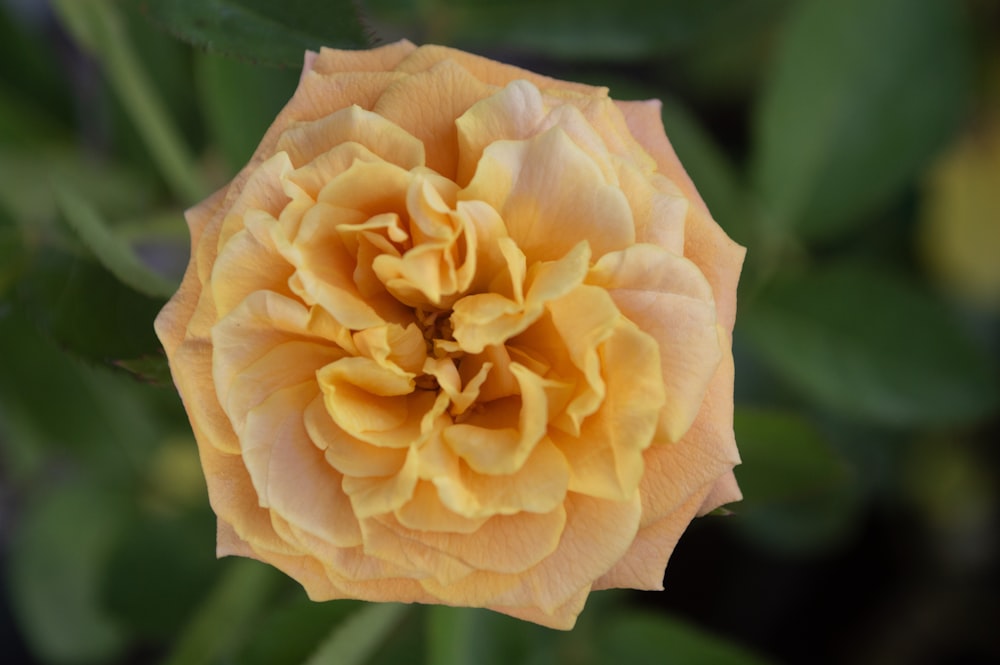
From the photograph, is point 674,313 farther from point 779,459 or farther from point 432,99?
point 779,459

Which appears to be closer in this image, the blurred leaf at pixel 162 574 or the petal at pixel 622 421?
the petal at pixel 622 421

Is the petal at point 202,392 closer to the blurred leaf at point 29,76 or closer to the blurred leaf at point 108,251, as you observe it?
the blurred leaf at point 108,251

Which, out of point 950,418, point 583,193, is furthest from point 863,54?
point 583,193

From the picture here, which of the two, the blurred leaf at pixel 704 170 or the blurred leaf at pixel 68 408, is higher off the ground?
the blurred leaf at pixel 704 170

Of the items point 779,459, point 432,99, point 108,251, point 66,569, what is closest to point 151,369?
point 108,251

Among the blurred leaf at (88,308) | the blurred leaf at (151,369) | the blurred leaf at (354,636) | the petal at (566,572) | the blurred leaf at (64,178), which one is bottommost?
the blurred leaf at (354,636)

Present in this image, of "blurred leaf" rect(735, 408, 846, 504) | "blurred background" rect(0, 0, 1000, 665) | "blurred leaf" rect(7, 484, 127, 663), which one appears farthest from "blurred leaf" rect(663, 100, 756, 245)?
"blurred leaf" rect(7, 484, 127, 663)

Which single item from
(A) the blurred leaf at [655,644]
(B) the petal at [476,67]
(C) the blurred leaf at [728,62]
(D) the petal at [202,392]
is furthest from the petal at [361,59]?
(C) the blurred leaf at [728,62]
